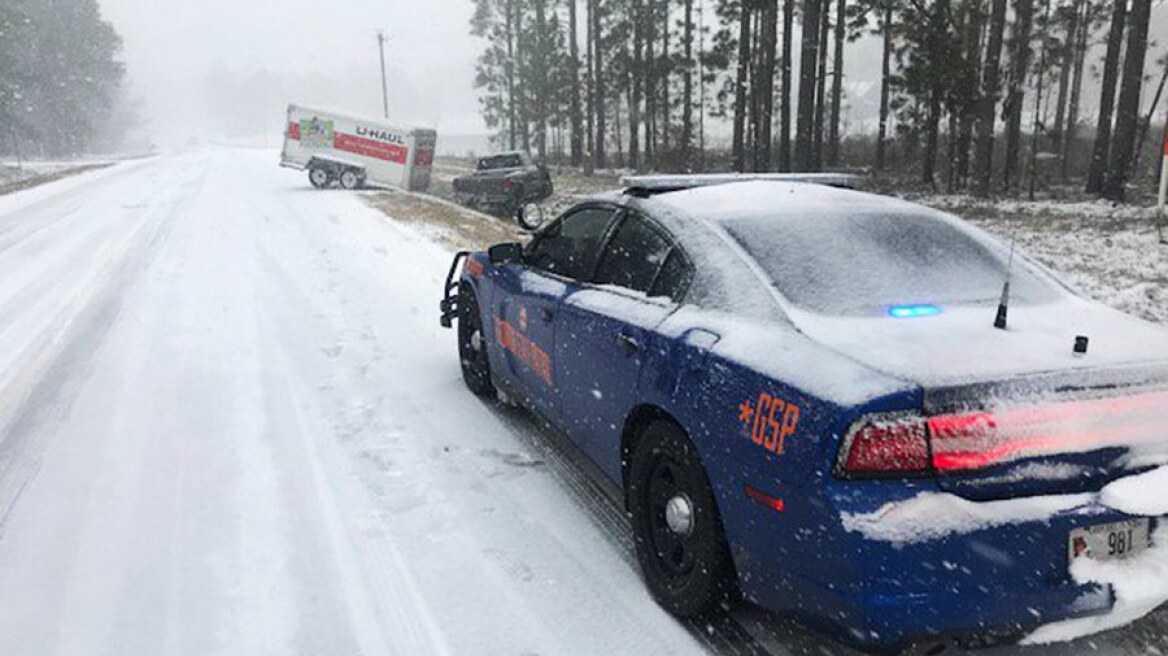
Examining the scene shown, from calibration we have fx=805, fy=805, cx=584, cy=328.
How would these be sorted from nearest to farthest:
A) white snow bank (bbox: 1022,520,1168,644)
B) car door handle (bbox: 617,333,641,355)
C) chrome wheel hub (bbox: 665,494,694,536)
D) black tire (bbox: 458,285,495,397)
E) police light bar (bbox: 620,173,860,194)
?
white snow bank (bbox: 1022,520,1168,644) → chrome wheel hub (bbox: 665,494,694,536) → car door handle (bbox: 617,333,641,355) → police light bar (bbox: 620,173,860,194) → black tire (bbox: 458,285,495,397)

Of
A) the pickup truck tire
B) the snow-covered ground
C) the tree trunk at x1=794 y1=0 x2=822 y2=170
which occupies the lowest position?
the snow-covered ground

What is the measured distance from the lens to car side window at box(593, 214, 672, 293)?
3.52 m

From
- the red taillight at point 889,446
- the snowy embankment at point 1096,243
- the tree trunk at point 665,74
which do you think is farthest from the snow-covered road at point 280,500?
the tree trunk at point 665,74

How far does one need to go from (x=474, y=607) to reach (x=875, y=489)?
1.64 metres

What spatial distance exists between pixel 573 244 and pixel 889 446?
98.4 inches

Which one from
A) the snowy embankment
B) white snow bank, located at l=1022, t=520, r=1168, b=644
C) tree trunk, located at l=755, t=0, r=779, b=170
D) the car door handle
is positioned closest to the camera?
white snow bank, located at l=1022, t=520, r=1168, b=644

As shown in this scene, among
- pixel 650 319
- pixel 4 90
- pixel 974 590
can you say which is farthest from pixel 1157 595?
pixel 4 90

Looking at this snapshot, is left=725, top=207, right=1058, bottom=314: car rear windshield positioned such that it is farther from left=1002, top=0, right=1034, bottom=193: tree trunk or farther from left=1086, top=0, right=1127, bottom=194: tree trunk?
left=1002, top=0, right=1034, bottom=193: tree trunk

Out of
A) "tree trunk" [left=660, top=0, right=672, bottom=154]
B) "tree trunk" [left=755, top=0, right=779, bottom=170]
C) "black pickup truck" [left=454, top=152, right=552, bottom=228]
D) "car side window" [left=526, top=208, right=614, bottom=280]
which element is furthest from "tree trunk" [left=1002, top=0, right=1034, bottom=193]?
"car side window" [left=526, top=208, right=614, bottom=280]

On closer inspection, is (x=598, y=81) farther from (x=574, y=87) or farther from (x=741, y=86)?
(x=741, y=86)

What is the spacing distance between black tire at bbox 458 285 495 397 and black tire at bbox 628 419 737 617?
7.83 feet

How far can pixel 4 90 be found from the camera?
182 feet

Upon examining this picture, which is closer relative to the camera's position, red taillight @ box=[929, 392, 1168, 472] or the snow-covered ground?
red taillight @ box=[929, 392, 1168, 472]

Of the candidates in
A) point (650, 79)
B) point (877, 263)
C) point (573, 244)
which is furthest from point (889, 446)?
point (650, 79)
